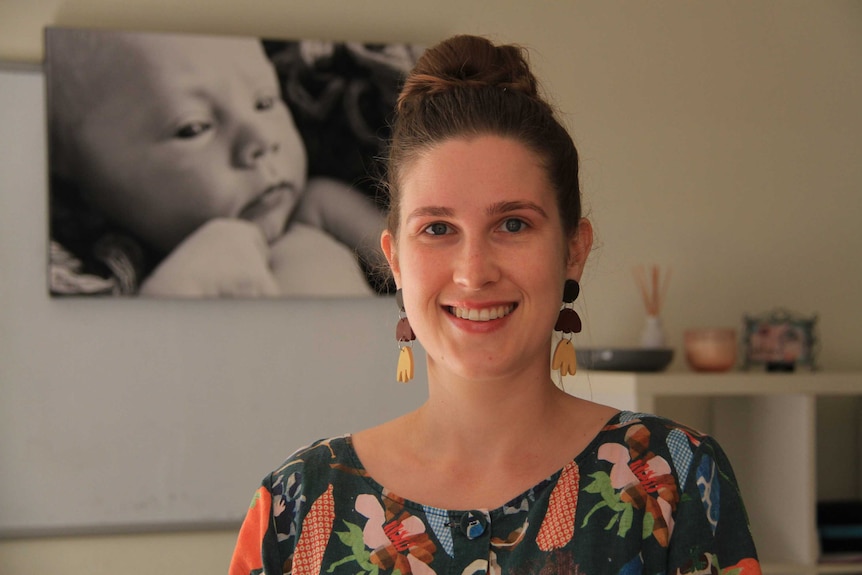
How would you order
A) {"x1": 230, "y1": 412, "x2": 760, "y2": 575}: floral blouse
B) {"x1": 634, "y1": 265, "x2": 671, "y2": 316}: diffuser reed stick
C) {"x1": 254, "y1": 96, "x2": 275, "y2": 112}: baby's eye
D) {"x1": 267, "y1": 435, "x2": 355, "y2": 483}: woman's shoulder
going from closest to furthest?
{"x1": 230, "y1": 412, "x2": 760, "y2": 575}: floral blouse → {"x1": 267, "y1": 435, "x2": 355, "y2": 483}: woman's shoulder → {"x1": 254, "y1": 96, "x2": 275, "y2": 112}: baby's eye → {"x1": 634, "y1": 265, "x2": 671, "y2": 316}: diffuser reed stick

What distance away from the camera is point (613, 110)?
3.01 m

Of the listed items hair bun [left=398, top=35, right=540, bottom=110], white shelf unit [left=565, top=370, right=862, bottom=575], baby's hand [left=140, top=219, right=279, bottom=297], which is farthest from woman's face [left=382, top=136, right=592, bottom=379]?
baby's hand [left=140, top=219, right=279, bottom=297]

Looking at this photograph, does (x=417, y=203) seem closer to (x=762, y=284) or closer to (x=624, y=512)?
(x=624, y=512)

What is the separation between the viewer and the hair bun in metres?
1.25

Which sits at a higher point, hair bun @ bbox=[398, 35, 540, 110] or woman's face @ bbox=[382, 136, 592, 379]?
hair bun @ bbox=[398, 35, 540, 110]

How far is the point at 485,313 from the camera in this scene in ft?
3.74

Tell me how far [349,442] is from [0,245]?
184 cm

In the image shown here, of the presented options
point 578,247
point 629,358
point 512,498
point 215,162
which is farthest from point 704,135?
point 512,498

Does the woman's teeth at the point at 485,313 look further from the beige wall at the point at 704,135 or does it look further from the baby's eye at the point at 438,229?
the beige wall at the point at 704,135

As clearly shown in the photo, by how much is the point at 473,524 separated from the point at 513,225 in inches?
14.5

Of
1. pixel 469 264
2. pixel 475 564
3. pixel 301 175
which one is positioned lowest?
pixel 475 564

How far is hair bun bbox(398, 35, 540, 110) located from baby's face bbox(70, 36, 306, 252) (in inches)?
61.3

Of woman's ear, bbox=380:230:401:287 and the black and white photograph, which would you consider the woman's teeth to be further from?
the black and white photograph

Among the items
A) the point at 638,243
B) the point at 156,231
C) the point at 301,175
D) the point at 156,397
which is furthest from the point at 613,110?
the point at 156,397
